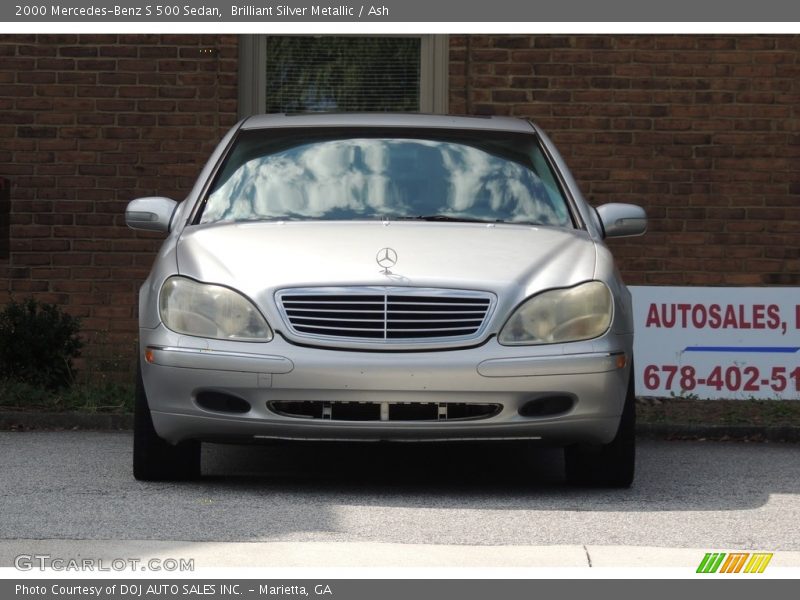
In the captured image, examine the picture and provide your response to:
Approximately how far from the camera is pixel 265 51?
1243 centimetres

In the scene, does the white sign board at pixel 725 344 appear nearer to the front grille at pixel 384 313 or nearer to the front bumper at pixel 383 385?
the front bumper at pixel 383 385

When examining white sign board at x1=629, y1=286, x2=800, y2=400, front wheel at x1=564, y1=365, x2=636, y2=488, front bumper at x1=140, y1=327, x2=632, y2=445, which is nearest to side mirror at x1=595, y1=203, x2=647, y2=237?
front wheel at x1=564, y1=365, x2=636, y2=488

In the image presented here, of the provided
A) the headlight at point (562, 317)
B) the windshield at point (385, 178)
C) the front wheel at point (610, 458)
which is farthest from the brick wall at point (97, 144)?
the headlight at point (562, 317)

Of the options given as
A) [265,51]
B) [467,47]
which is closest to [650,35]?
[467,47]

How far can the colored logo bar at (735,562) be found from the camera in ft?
16.7

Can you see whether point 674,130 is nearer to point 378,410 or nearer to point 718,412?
point 718,412

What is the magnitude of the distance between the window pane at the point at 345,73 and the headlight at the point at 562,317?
6096mm

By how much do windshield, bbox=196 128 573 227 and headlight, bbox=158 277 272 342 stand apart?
0.76 meters

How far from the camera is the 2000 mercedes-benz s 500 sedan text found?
6375mm

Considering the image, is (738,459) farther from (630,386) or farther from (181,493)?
(181,493)

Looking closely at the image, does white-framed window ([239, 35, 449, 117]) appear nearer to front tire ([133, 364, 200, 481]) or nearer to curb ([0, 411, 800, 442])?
curb ([0, 411, 800, 442])

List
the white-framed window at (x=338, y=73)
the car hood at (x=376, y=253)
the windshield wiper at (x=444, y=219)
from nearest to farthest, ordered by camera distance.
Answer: the car hood at (x=376, y=253)
the windshield wiper at (x=444, y=219)
the white-framed window at (x=338, y=73)

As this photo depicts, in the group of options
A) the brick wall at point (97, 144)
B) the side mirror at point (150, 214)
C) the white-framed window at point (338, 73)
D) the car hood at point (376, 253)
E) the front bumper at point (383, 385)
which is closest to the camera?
the front bumper at point (383, 385)

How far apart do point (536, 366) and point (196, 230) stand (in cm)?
170
